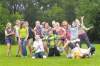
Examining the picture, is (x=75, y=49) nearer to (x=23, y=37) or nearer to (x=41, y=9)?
(x=23, y=37)

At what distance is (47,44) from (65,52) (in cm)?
104

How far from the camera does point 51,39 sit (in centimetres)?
2183

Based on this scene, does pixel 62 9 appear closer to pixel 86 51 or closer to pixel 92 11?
pixel 92 11

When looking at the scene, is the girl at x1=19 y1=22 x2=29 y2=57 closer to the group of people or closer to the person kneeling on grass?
the group of people

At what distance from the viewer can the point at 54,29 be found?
2214cm

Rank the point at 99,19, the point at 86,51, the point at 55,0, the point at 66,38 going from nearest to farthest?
the point at 86,51 < the point at 66,38 < the point at 99,19 < the point at 55,0

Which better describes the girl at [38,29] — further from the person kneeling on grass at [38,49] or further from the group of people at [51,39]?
the person kneeling on grass at [38,49]

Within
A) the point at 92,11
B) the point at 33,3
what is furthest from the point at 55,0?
the point at 92,11

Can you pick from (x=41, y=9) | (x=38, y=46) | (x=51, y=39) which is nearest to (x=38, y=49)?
(x=38, y=46)

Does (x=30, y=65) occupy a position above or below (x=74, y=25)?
below

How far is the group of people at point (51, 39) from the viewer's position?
67.9 feet

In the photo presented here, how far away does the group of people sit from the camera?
67.9ft

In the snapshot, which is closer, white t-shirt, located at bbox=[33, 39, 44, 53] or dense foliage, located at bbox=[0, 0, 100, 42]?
white t-shirt, located at bbox=[33, 39, 44, 53]

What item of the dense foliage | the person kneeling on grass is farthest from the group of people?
the dense foliage
